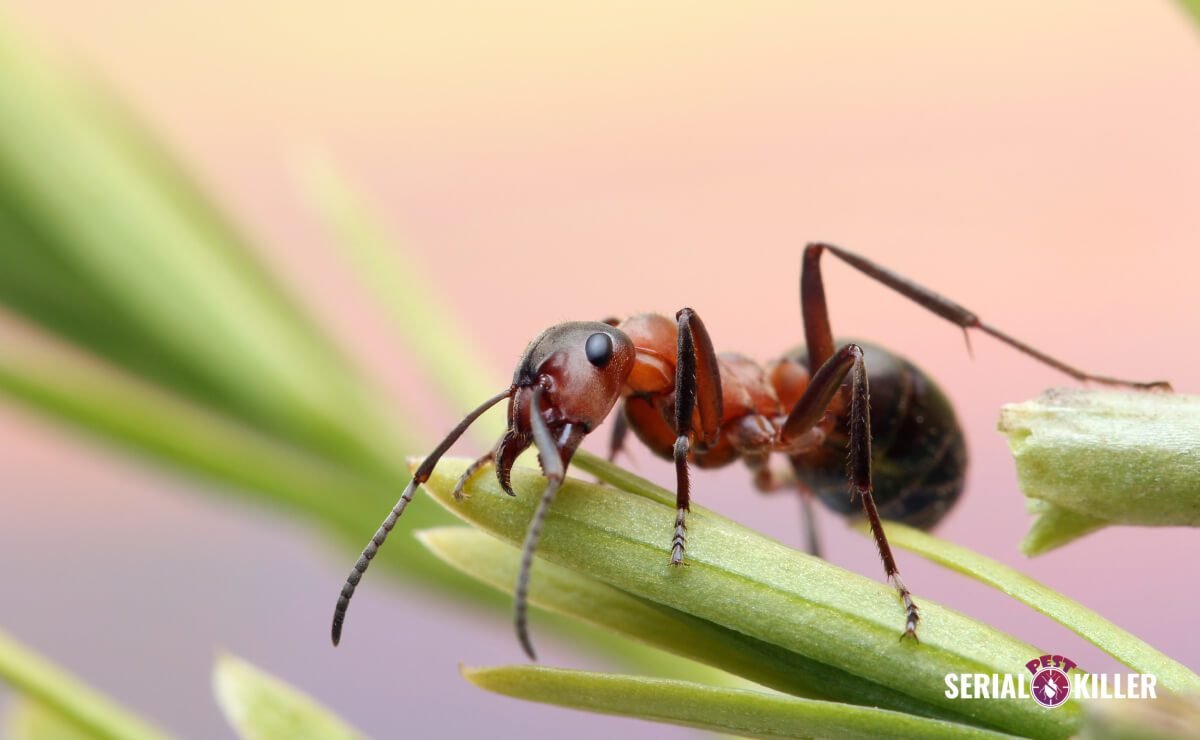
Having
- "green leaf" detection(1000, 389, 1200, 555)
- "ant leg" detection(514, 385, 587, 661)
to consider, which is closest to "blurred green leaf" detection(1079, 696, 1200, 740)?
"green leaf" detection(1000, 389, 1200, 555)

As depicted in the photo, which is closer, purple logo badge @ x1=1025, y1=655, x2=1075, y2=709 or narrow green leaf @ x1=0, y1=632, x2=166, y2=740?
purple logo badge @ x1=1025, y1=655, x2=1075, y2=709

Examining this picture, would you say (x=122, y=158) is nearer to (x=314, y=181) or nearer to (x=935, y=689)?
(x=314, y=181)

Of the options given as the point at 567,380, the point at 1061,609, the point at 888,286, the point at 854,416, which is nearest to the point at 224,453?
the point at 567,380

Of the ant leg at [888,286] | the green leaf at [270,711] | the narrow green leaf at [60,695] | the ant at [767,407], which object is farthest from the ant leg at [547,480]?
the ant leg at [888,286]

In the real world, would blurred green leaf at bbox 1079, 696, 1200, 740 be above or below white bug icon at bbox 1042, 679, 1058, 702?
above

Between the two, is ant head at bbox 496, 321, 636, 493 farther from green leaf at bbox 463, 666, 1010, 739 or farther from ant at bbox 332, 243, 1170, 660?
green leaf at bbox 463, 666, 1010, 739

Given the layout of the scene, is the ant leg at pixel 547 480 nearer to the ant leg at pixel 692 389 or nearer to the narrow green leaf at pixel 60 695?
the ant leg at pixel 692 389
